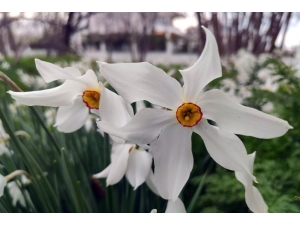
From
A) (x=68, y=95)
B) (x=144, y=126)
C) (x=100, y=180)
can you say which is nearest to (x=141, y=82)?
(x=144, y=126)

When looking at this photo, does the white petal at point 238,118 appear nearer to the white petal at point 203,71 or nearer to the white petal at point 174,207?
the white petal at point 203,71

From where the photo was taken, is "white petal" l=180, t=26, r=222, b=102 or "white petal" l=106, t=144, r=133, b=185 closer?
"white petal" l=180, t=26, r=222, b=102

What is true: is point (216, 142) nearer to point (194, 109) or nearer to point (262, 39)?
point (194, 109)

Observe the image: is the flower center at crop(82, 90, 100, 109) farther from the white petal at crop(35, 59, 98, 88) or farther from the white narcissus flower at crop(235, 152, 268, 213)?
the white narcissus flower at crop(235, 152, 268, 213)

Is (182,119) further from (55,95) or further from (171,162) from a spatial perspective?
(55,95)

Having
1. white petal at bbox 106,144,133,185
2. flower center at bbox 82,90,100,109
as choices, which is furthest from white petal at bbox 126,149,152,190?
flower center at bbox 82,90,100,109

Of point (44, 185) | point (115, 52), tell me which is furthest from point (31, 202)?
point (115, 52)
